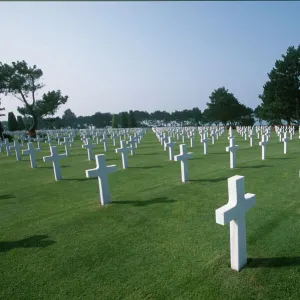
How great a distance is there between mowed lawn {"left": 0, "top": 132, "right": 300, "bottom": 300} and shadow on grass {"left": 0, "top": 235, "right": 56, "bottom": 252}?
1 cm

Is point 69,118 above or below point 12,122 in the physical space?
above

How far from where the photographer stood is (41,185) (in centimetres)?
649

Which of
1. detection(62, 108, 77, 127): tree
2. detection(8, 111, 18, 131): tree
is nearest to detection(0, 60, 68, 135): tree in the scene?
detection(8, 111, 18, 131): tree

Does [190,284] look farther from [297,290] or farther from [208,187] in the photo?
[208,187]

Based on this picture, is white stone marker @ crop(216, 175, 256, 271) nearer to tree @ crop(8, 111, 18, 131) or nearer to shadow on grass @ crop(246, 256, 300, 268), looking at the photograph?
shadow on grass @ crop(246, 256, 300, 268)

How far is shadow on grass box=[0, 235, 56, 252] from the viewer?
10.5 ft

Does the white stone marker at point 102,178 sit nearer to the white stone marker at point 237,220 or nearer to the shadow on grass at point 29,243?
the shadow on grass at point 29,243

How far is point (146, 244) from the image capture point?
3078 millimetres

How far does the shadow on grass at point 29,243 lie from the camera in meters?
3.19

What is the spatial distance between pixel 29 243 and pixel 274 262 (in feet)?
9.82

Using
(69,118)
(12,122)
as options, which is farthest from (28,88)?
(69,118)

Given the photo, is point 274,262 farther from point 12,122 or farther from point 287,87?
point 12,122

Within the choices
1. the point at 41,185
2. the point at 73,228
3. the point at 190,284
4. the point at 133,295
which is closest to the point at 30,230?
the point at 73,228

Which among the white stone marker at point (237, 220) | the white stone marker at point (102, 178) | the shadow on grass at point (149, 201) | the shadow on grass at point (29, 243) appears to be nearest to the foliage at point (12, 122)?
the white stone marker at point (102, 178)
